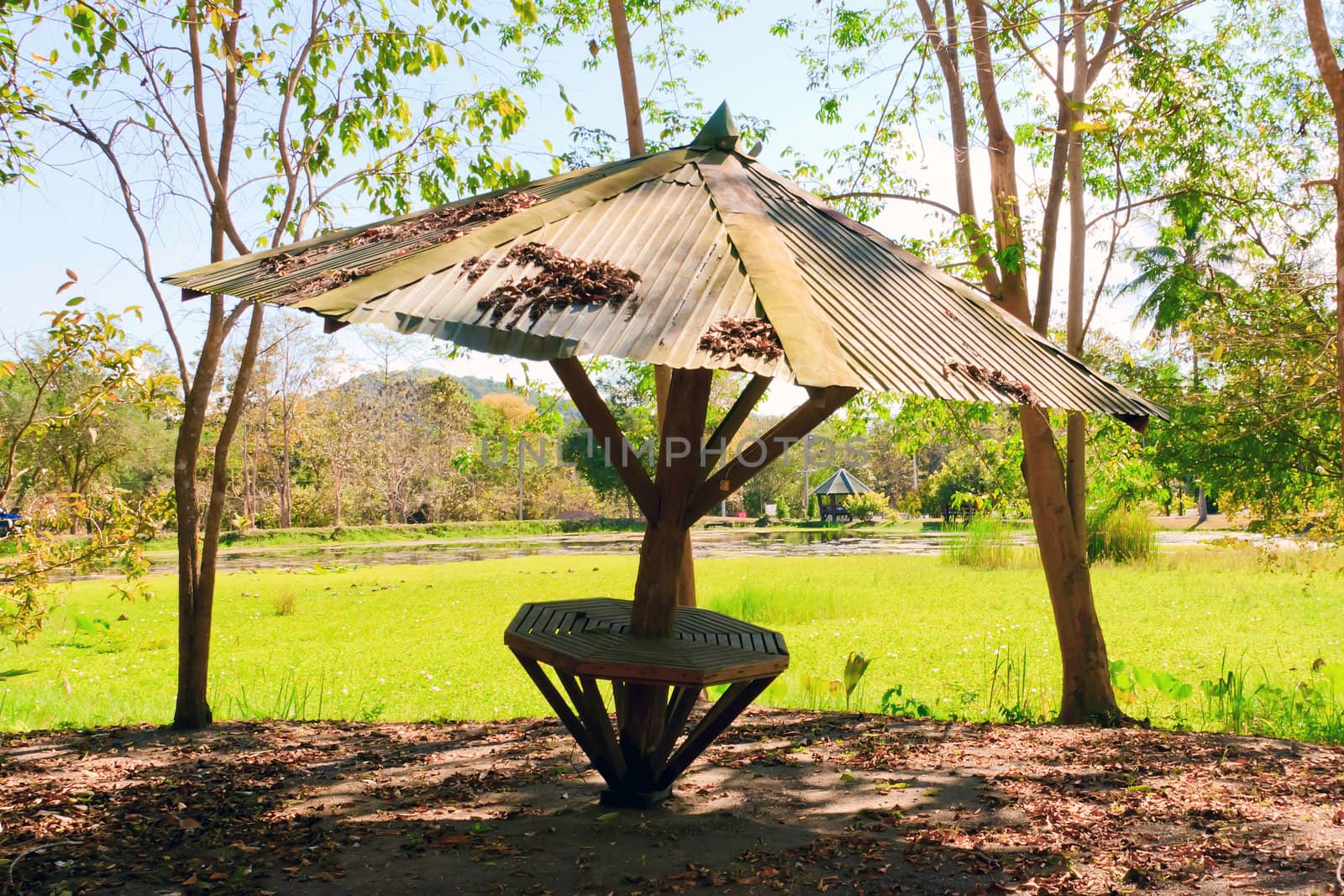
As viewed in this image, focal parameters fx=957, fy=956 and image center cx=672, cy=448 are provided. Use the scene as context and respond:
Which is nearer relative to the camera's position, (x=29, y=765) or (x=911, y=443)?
(x=29, y=765)

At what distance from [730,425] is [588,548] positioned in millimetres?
20581

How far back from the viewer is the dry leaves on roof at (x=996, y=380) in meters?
2.91

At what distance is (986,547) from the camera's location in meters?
16.2

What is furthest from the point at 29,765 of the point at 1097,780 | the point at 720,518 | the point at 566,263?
the point at 720,518

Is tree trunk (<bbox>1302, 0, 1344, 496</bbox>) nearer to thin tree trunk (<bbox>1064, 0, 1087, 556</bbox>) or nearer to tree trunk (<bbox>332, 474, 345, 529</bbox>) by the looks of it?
thin tree trunk (<bbox>1064, 0, 1087, 556</bbox>)

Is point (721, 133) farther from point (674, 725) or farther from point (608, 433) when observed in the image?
point (674, 725)

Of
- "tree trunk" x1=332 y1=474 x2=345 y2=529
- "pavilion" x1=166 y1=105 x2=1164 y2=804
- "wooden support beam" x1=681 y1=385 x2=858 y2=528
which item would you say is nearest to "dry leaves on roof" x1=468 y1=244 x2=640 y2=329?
"pavilion" x1=166 y1=105 x2=1164 y2=804

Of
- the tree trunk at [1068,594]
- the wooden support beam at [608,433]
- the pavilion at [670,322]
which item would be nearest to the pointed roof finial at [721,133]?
the pavilion at [670,322]

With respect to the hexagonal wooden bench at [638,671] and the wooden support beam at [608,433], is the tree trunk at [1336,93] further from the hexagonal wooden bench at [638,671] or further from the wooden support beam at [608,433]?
the wooden support beam at [608,433]

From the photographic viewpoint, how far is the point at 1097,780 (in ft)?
14.5

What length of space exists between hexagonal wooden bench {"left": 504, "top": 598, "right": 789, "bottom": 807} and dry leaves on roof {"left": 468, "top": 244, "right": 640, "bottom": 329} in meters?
1.20

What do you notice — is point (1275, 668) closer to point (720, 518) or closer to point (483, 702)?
point (483, 702)

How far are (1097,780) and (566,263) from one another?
3438 mm

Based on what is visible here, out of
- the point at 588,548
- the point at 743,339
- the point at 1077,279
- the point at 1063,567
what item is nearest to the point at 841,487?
the point at 588,548
